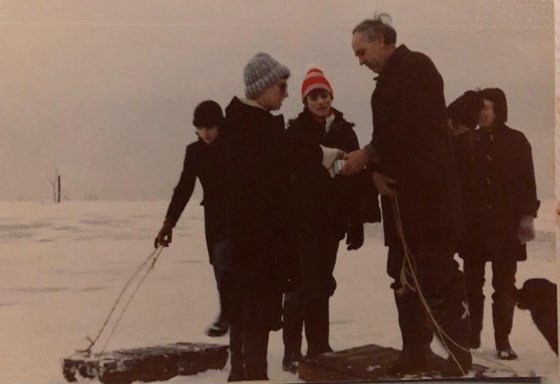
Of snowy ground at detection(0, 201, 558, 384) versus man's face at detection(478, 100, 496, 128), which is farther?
man's face at detection(478, 100, 496, 128)

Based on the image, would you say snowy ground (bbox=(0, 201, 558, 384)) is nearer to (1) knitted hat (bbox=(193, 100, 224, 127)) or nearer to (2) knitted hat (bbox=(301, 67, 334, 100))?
(1) knitted hat (bbox=(193, 100, 224, 127))

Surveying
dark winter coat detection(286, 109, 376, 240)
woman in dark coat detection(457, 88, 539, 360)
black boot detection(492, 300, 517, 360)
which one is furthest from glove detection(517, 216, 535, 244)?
dark winter coat detection(286, 109, 376, 240)

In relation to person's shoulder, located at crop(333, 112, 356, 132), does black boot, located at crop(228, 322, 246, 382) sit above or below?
below

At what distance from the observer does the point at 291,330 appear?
1735 millimetres

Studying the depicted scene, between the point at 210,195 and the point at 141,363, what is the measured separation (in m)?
0.44

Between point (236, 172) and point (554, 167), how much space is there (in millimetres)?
820

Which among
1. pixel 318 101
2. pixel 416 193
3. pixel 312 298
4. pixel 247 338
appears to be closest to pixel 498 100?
pixel 416 193

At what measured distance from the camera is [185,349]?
1.71 metres

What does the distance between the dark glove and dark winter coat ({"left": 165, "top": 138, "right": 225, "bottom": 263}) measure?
31 cm

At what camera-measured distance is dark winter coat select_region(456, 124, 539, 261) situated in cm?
178

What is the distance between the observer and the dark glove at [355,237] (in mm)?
1739

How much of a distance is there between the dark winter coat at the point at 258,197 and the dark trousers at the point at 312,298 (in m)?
0.04

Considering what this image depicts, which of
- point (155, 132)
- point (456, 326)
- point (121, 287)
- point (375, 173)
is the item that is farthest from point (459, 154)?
point (121, 287)

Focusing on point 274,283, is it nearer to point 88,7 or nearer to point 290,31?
point 290,31
